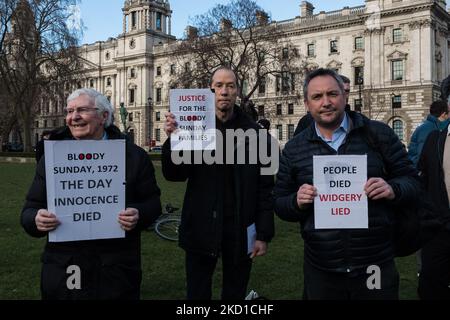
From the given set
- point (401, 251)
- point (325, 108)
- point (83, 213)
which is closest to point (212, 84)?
point (325, 108)

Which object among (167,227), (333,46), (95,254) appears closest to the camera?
(95,254)

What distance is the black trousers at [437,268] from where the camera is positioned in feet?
11.6

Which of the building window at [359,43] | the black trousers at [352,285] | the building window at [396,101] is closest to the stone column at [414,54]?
the building window at [396,101]

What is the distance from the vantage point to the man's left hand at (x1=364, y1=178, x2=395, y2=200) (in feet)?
8.41

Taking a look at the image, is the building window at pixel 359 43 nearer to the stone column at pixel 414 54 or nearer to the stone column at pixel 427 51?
the stone column at pixel 414 54

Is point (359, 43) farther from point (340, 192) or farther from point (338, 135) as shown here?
point (340, 192)

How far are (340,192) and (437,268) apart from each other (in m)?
1.45

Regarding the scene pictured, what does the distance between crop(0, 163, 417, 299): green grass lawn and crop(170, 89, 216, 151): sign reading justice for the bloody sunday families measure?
2.26 meters

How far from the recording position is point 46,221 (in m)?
2.63

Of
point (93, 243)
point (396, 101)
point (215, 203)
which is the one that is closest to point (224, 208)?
point (215, 203)

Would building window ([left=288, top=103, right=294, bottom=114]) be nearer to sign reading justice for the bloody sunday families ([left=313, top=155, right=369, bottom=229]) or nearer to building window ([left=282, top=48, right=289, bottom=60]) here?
building window ([left=282, top=48, right=289, bottom=60])

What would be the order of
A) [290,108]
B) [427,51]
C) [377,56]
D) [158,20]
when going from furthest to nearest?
[158,20], [290,108], [377,56], [427,51]

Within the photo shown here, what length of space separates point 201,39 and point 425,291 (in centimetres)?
3050

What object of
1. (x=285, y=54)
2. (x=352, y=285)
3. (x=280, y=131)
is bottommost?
(x=352, y=285)
